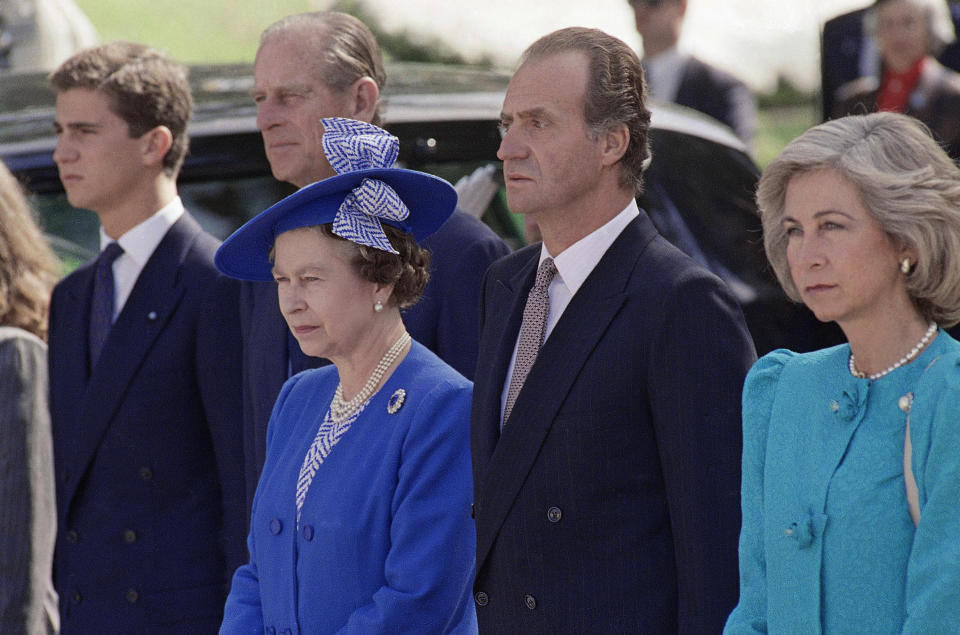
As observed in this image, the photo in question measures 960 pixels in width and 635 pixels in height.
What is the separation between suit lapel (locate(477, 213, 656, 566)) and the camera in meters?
2.69

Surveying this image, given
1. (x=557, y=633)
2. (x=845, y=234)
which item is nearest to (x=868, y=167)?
(x=845, y=234)

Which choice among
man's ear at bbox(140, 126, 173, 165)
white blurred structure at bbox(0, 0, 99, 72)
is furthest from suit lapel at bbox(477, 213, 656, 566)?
white blurred structure at bbox(0, 0, 99, 72)

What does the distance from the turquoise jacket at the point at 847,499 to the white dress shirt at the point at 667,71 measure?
4.32m

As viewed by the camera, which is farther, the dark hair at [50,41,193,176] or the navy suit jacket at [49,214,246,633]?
the dark hair at [50,41,193,176]

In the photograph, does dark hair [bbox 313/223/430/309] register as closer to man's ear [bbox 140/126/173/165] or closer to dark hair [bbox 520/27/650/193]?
dark hair [bbox 520/27/650/193]

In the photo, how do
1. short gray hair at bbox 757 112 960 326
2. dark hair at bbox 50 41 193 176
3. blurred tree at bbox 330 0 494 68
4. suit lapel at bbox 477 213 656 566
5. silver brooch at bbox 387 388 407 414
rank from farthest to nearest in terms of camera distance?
blurred tree at bbox 330 0 494 68 < dark hair at bbox 50 41 193 176 < silver brooch at bbox 387 388 407 414 < suit lapel at bbox 477 213 656 566 < short gray hair at bbox 757 112 960 326

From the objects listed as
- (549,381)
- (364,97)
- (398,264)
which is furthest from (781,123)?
(549,381)

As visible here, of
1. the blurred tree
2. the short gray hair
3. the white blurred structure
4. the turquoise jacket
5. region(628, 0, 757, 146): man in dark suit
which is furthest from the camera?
the blurred tree

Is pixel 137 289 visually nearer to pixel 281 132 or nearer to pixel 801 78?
pixel 281 132

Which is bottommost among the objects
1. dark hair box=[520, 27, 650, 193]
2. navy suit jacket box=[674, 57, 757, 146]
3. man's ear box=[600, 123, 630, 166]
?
navy suit jacket box=[674, 57, 757, 146]

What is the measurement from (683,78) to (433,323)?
3.56 m

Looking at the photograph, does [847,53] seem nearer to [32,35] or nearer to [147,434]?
[147,434]

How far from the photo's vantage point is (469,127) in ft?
15.3

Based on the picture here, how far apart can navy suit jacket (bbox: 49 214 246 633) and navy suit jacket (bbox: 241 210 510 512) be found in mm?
122
